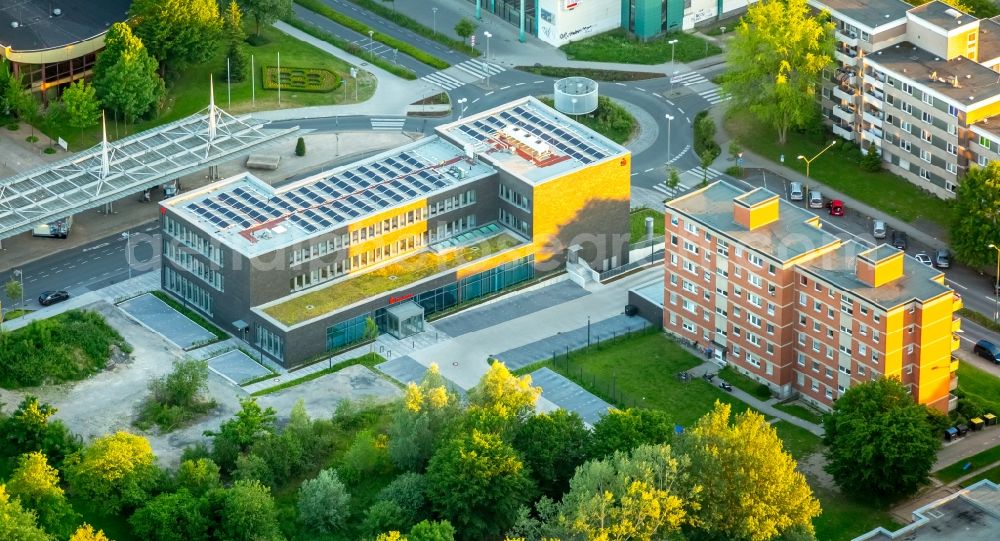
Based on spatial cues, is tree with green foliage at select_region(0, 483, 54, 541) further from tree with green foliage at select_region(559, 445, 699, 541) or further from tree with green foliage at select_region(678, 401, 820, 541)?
tree with green foliage at select_region(678, 401, 820, 541)

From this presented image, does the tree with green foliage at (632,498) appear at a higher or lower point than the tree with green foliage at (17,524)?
higher

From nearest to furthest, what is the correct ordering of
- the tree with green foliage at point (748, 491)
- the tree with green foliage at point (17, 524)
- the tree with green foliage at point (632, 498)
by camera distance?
the tree with green foliage at point (632, 498) < the tree with green foliage at point (17, 524) < the tree with green foliage at point (748, 491)

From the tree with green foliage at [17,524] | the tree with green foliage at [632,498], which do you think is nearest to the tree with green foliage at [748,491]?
the tree with green foliage at [632,498]

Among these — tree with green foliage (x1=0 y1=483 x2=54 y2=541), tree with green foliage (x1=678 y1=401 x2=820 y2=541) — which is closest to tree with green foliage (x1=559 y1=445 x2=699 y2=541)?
tree with green foliage (x1=678 y1=401 x2=820 y2=541)

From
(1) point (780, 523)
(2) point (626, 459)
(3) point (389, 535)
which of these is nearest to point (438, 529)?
(3) point (389, 535)

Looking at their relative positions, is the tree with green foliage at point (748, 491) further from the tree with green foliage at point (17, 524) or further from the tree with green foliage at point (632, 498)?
the tree with green foliage at point (17, 524)

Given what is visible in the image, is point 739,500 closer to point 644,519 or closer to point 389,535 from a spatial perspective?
point 644,519
